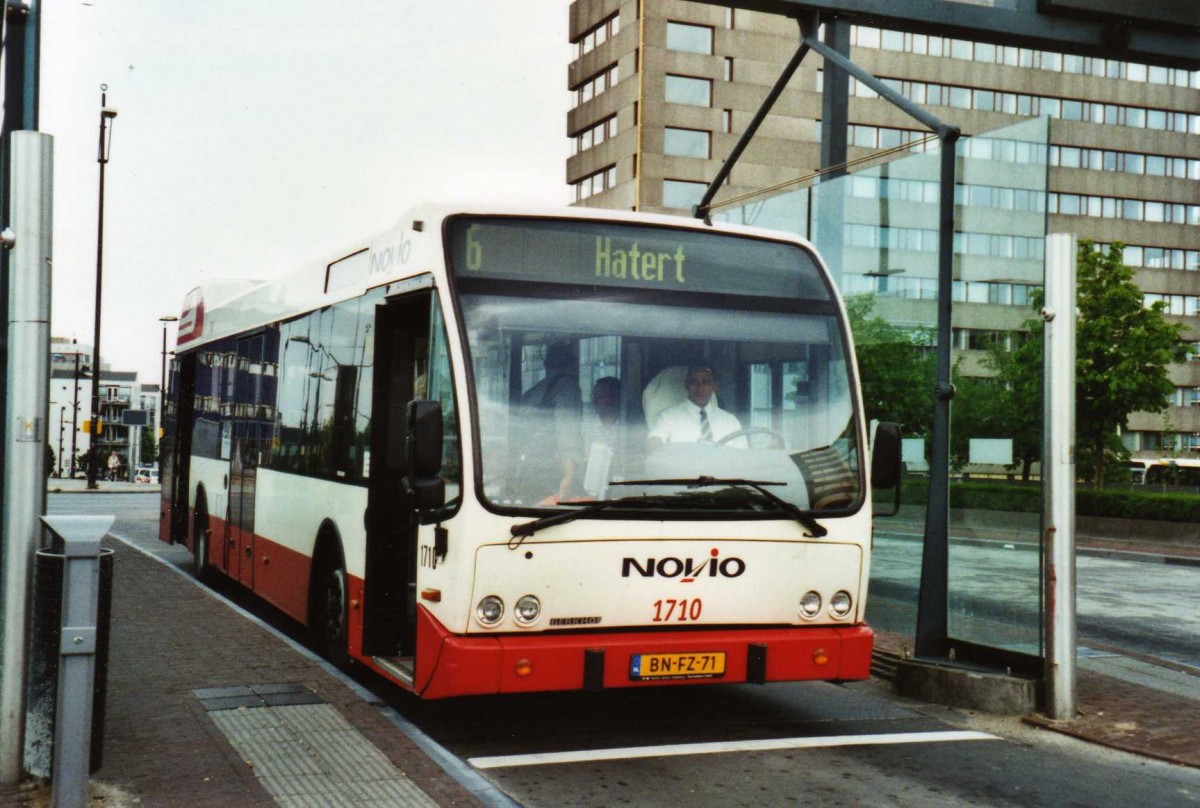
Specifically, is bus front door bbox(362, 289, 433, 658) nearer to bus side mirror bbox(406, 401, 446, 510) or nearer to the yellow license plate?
bus side mirror bbox(406, 401, 446, 510)

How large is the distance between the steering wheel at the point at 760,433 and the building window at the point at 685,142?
61.7 meters

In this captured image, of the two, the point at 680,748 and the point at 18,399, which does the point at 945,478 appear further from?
the point at 18,399

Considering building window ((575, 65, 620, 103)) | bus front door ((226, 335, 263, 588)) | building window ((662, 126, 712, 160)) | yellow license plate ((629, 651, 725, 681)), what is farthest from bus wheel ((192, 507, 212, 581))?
building window ((575, 65, 620, 103))

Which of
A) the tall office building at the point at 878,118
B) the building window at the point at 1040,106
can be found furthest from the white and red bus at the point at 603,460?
the building window at the point at 1040,106

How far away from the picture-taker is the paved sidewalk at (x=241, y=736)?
577 centimetres

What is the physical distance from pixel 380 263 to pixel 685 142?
61.5m

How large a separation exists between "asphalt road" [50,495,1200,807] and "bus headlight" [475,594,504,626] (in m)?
0.74

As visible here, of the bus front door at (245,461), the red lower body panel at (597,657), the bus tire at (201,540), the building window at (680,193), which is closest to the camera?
the red lower body panel at (597,657)

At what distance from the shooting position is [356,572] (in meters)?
8.32

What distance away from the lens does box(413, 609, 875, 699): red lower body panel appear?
6.65 metres

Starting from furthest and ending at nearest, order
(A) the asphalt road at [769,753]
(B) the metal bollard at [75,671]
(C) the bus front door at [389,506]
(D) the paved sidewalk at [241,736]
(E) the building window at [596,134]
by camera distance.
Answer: (E) the building window at [596,134] → (C) the bus front door at [389,506] → (A) the asphalt road at [769,753] → (D) the paved sidewalk at [241,736] → (B) the metal bollard at [75,671]

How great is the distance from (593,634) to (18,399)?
2.97 metres

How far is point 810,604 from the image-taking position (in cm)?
736

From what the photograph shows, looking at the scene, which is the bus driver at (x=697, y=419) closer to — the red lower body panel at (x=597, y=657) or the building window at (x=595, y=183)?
the red lower body panel at (x=597, y=657)
